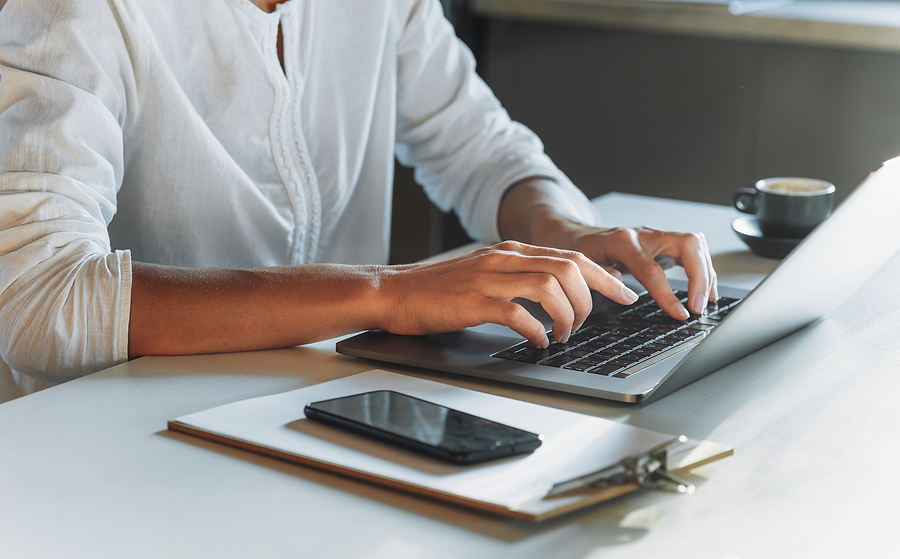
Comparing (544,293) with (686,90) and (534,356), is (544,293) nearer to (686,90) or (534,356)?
(534,356)

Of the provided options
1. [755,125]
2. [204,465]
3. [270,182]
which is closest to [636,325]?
[204,465]

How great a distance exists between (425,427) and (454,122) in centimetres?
89

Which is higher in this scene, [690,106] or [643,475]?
[690,106]

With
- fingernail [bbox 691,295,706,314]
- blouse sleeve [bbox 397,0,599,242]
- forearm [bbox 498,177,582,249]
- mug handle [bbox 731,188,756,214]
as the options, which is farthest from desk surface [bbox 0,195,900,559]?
blouse sleeve [bbox 397,0,599,242]

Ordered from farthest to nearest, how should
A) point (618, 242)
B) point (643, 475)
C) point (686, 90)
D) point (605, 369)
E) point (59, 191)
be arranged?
point (686, 90)
point (618, 242)
point (59, 191)
point (605, 369)
point (643, 475)

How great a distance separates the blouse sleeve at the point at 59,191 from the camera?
0.74m

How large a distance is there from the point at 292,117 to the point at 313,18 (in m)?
0.15

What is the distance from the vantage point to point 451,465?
1.66 ft

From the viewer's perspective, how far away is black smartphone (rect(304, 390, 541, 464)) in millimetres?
510

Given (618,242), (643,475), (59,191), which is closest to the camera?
(643,475)

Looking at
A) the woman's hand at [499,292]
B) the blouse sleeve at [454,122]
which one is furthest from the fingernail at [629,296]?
the blouse sleeve at [454,122]

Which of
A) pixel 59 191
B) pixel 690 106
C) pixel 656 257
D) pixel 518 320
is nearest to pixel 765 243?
pixel 656 257

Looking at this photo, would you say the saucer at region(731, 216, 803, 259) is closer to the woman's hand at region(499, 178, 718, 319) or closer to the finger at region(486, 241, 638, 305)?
the woman's hand at region(499, 178, 718, 319)

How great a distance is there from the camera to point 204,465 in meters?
0.53
